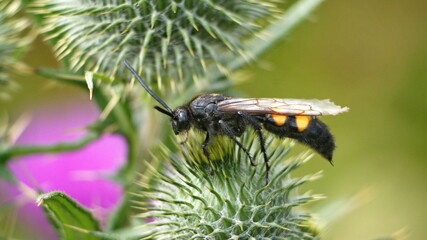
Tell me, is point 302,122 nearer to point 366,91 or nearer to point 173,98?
point 173,98

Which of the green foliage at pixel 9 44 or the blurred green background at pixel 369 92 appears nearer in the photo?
the green foliage at pixel 9 44

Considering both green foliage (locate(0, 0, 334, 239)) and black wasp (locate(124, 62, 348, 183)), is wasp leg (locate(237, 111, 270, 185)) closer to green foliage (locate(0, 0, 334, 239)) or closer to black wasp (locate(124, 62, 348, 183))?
black wasp (locate(124, 62, 348, 183))

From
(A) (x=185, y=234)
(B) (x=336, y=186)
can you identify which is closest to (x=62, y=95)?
(B) (x=336, y=186)

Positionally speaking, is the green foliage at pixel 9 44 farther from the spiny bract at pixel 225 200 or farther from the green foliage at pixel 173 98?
the spiny bract at pixel 225 200

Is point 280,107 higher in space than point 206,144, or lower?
higher

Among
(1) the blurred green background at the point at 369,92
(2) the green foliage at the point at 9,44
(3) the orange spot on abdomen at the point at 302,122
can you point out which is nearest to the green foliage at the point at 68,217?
(3) the orange spot on abdomen at the point at 302,122

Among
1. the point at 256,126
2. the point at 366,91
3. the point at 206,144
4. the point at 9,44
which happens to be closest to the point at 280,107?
the point at 256,126

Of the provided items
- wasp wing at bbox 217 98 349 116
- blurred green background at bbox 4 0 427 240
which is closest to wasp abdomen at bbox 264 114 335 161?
wasp wing at bbox 217 98 349 116
